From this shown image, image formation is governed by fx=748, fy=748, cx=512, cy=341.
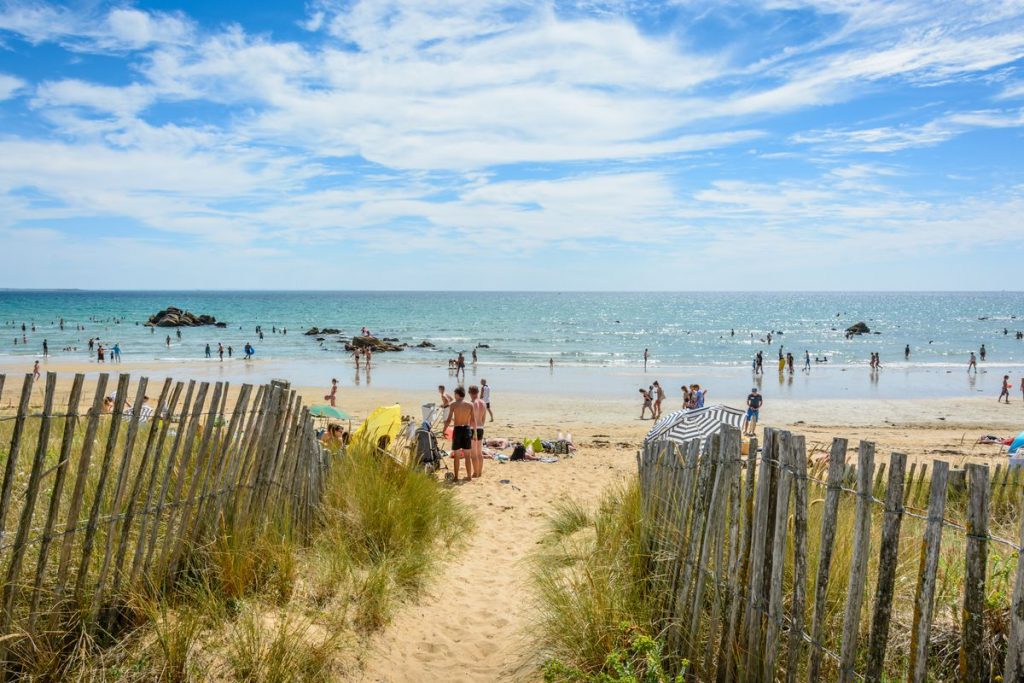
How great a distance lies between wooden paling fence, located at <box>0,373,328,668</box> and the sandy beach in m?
1.42

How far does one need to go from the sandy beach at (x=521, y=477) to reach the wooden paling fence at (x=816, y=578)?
4.03 feet

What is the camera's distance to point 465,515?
8.39 m

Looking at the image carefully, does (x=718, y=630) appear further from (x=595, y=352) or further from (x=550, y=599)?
(x=595, y=352)

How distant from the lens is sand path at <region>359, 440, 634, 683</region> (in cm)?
484

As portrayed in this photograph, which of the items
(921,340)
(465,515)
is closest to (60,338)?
(465,515)

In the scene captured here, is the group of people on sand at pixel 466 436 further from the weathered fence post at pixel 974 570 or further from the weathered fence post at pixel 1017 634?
the weathered fence post at pixel 1017 634

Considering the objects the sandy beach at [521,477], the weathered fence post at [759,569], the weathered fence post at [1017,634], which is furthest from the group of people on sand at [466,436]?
the weathered fence post at [1017,634]

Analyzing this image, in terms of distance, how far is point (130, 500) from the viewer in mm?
4539

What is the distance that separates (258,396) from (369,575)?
63.0 inches

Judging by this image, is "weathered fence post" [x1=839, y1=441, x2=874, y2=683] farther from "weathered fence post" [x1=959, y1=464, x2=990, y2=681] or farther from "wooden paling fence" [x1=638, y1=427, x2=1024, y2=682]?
"weathered fence post" [x1=959, y1=464, x2=990, y2=681]

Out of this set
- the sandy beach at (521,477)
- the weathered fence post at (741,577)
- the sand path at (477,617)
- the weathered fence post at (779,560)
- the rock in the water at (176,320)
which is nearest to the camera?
the weathered fence post at (779,560)

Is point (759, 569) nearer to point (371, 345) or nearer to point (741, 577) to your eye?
point (741, 577)

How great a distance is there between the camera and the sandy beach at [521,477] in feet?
16.7

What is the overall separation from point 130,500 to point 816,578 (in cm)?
390
